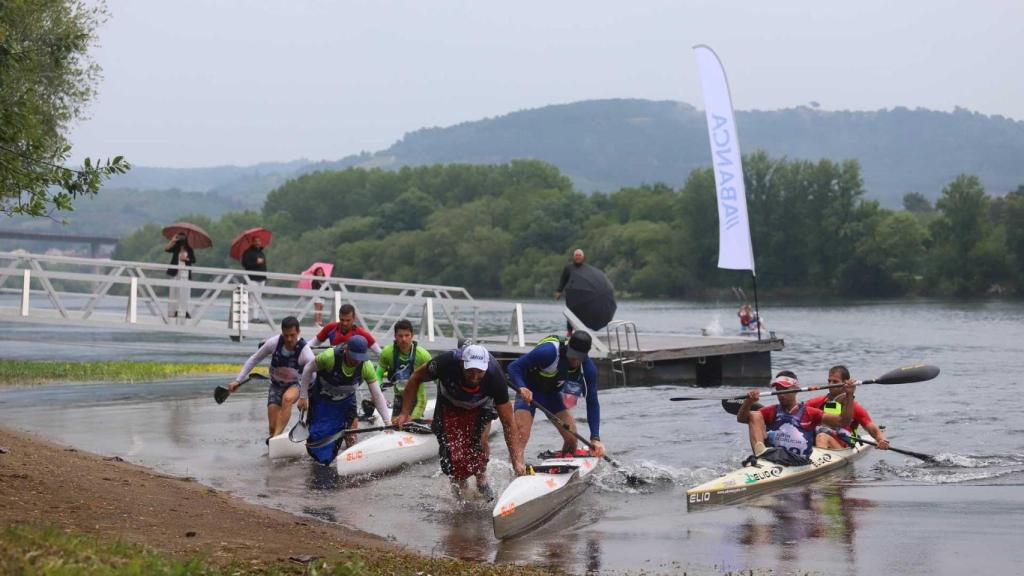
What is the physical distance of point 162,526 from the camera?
9789 mm

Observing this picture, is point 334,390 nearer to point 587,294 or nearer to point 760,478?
point 760,478

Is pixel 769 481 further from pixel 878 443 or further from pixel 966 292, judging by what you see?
pixel 966 292

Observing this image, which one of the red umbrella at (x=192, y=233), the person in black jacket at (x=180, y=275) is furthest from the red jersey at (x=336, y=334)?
the red umbrella at (x=192, y=233)

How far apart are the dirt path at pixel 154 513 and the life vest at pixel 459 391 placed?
1.79 meters

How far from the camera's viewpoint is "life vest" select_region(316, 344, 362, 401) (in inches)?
568

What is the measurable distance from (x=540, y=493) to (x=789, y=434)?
14.7ft

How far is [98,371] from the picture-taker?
88.0 feet

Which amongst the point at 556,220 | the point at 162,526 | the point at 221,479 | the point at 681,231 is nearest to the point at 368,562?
the point at 162,526

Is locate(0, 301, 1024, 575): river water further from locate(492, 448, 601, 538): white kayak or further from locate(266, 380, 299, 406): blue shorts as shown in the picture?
locate(266, 380, 299, 406): blue shorts

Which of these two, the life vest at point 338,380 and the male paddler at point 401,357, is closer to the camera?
the male paddler at point 401,357

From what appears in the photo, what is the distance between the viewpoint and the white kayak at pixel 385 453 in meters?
14.5

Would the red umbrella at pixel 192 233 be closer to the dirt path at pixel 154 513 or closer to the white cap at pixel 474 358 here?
the dirt path at pixel 154 513

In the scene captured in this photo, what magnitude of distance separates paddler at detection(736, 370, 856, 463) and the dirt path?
19.4 feet

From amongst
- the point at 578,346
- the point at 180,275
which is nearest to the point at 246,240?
the point at 180,275
